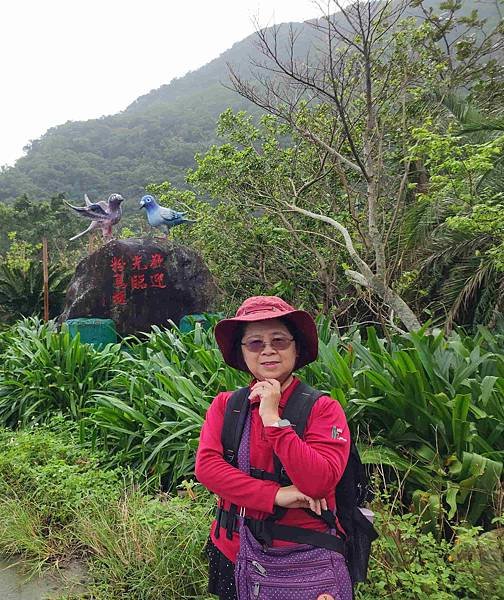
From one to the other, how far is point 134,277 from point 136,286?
0.13 m

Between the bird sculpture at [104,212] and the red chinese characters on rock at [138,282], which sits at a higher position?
the bird sculpture at [104,212]

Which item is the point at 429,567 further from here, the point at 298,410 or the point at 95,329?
the point at 95,329

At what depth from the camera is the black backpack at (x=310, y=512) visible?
149 cm

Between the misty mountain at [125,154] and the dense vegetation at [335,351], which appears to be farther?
the misty mountain at [125,154]

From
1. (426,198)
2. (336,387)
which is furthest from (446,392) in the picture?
(426,198)

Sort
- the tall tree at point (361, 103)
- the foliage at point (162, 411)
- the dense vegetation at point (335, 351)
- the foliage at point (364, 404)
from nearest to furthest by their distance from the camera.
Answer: the dense vegetation at point (335, 351) → the foliage at point (364, 404) → the foliage at point (162, 411) → the tall tree at point (361, 103)

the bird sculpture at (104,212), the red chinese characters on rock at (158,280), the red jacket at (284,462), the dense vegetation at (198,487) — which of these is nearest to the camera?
the red jacket at (284,462)

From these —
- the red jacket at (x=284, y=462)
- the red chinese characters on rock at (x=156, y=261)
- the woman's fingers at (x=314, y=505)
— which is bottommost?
the red chinese characters on rock at (x=156, y=261)

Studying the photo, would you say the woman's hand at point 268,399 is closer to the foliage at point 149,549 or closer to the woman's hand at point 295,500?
the woman's hand at point 295,500

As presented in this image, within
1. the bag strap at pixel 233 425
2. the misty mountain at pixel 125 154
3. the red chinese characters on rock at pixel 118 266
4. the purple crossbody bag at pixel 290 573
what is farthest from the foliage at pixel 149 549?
the misty mountain at pixel 125 154

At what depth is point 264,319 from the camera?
160 cm

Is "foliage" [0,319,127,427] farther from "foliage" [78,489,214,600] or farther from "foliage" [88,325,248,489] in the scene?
"foliage" [78,489,214,600]

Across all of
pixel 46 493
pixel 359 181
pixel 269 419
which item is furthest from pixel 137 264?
pixel 269 419

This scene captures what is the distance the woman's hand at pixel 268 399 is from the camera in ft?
4.60
